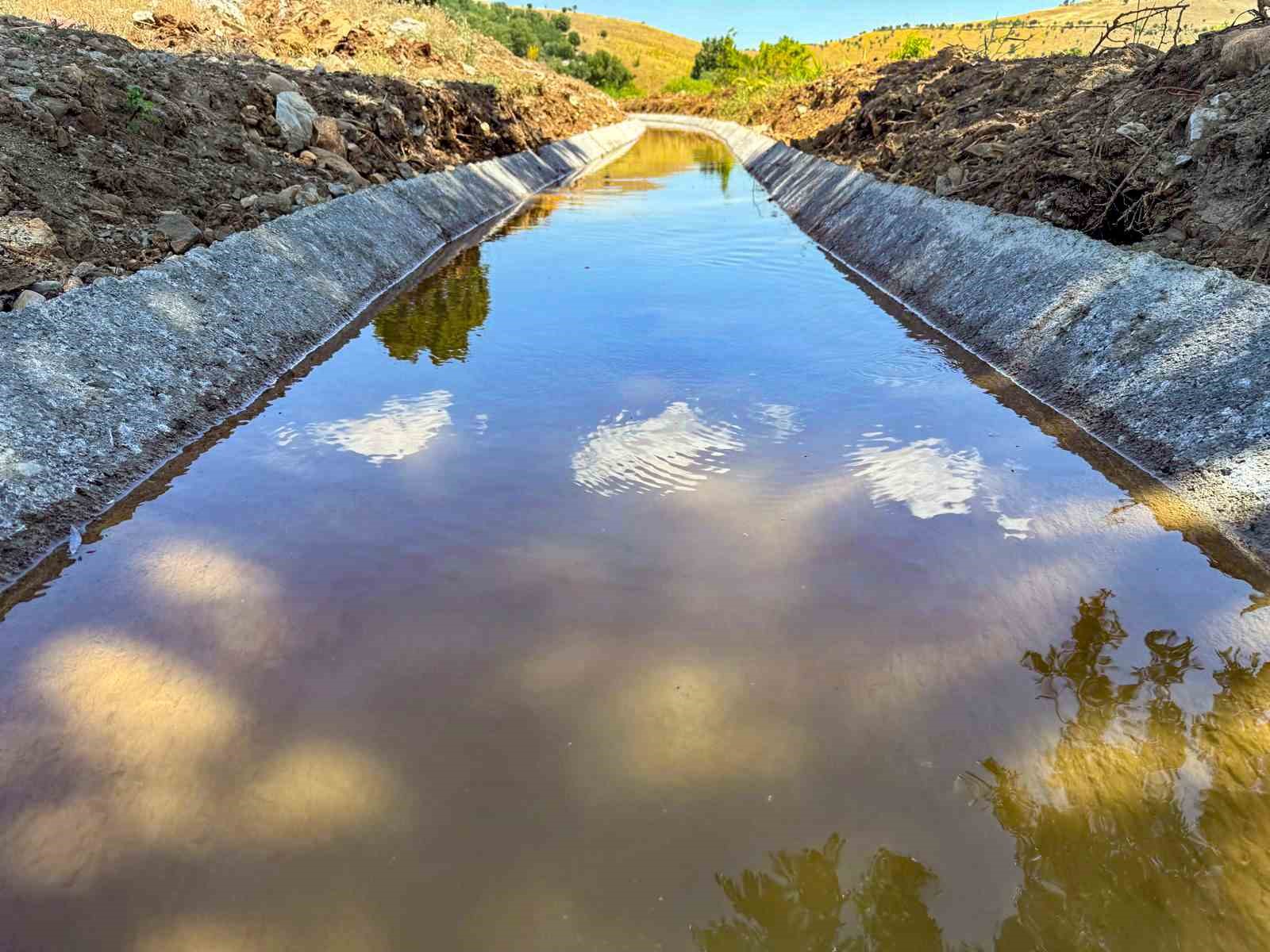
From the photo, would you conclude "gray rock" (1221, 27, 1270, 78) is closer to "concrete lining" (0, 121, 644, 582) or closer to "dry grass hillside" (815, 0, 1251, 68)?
"concrete lining" (0, 121, 644, 582)

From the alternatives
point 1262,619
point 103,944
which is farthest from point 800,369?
point 103,944

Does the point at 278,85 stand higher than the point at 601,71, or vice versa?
the point at 278,85

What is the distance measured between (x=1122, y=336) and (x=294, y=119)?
12795mm

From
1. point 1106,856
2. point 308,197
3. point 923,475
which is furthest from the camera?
point 308,197

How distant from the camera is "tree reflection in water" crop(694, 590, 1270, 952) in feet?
9.04

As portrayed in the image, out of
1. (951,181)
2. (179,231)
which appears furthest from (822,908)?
(951,181)

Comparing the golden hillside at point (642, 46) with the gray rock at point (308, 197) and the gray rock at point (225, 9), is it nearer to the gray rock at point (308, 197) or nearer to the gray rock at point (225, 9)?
the gray rock at point (225, 9)

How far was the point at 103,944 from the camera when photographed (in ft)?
8.84

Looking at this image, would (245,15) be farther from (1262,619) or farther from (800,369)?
(1262,619)

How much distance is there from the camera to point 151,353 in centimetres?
675

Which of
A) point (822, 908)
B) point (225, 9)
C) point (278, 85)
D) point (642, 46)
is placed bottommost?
point (642, 46)

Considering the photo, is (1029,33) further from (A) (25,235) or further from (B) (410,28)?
(A) (25,235)

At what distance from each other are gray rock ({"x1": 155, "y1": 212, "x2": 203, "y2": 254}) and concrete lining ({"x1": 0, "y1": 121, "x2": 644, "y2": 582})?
253mm

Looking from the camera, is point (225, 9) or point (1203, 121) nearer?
point (1203, 121)
